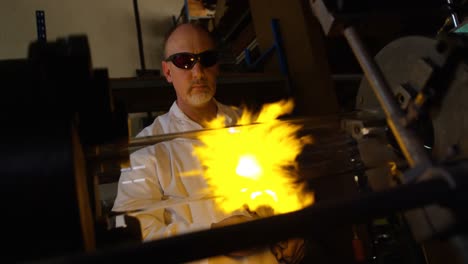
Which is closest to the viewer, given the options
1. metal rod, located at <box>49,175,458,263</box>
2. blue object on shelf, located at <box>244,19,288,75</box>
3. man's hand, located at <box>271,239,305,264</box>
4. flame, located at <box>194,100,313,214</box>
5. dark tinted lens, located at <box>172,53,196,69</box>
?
metal rod, located at <box>49,175,458,263</box>

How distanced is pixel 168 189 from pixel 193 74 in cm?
55

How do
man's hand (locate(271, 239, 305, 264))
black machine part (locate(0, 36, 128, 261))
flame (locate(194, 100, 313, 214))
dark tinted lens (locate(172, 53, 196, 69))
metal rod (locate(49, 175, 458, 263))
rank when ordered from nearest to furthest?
1. metal rod (locate(49, 175, 458, 263))
2. black machine part (locate(0, 36, 128, 261))
3. flame (locate(194, 100, 313, 214))
4. man's hand (locate(271, 239, 305, 264))
5. dark tinted lens (locate(172, 53, 196, 69))

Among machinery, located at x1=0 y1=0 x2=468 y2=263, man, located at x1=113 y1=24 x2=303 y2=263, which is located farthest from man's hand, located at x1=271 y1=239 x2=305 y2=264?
machinery, located at x1=0 y1=0 x2=468 y2=263

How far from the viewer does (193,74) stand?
156cm

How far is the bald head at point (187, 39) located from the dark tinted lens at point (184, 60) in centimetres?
4

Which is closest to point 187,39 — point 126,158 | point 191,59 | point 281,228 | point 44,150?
point 191,59

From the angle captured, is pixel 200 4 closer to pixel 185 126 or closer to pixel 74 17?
pixel 74 17

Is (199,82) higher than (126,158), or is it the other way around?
(199,82)

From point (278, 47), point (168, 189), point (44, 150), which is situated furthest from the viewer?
point (278, 47)

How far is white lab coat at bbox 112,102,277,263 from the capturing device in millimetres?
1181

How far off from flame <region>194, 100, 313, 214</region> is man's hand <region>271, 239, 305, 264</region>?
5.4 inches

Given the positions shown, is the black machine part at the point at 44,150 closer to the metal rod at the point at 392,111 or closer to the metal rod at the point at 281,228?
the metal rod at the point at 281,228

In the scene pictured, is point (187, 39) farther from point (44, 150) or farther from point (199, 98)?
point (44, 150)

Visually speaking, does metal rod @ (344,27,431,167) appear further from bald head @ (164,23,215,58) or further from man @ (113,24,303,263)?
bald head @ (164,23,215,58)
